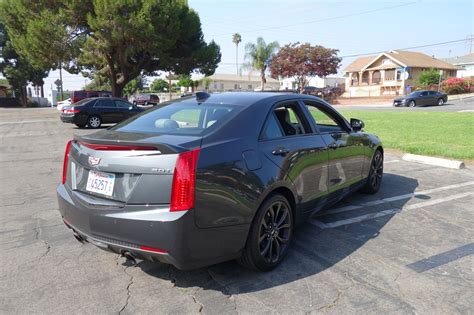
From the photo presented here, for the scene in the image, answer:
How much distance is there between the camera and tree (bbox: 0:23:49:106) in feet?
166

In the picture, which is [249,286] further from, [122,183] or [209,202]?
[122,183]

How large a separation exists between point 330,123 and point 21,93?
189ft

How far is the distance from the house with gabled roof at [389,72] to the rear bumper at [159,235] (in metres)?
54.0

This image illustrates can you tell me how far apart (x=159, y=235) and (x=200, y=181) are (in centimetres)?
49

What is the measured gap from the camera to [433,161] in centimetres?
891

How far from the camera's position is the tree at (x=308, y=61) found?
55281 millimetres

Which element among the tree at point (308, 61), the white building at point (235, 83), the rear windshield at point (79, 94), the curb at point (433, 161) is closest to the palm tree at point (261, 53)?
the tree at point (308, 61)

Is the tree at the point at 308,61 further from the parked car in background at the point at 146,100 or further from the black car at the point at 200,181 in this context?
the black car at the point at 200,181

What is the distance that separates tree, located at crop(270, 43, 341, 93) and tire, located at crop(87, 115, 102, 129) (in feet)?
135

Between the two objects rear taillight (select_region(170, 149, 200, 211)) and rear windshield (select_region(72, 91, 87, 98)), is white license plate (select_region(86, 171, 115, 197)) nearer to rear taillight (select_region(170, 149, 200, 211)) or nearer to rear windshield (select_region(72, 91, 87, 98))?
rear taillight (select_region(170, 149, 200, 211))

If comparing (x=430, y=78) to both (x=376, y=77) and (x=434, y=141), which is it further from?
(x=434, y=141)

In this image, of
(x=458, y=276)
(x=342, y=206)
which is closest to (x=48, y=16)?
(x=342, y=206)

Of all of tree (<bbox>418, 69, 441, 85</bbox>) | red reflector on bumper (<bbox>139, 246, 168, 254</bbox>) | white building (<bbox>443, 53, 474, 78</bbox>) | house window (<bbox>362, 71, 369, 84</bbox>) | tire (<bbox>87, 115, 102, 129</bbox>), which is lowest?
red reflector on bumper (<bbox>139, 246, 168, 254</bbox>)

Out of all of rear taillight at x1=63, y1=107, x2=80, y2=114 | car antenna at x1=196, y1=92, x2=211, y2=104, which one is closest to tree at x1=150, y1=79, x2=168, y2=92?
rear taillight at x1=63, y1=107, x2=80, y2=114
